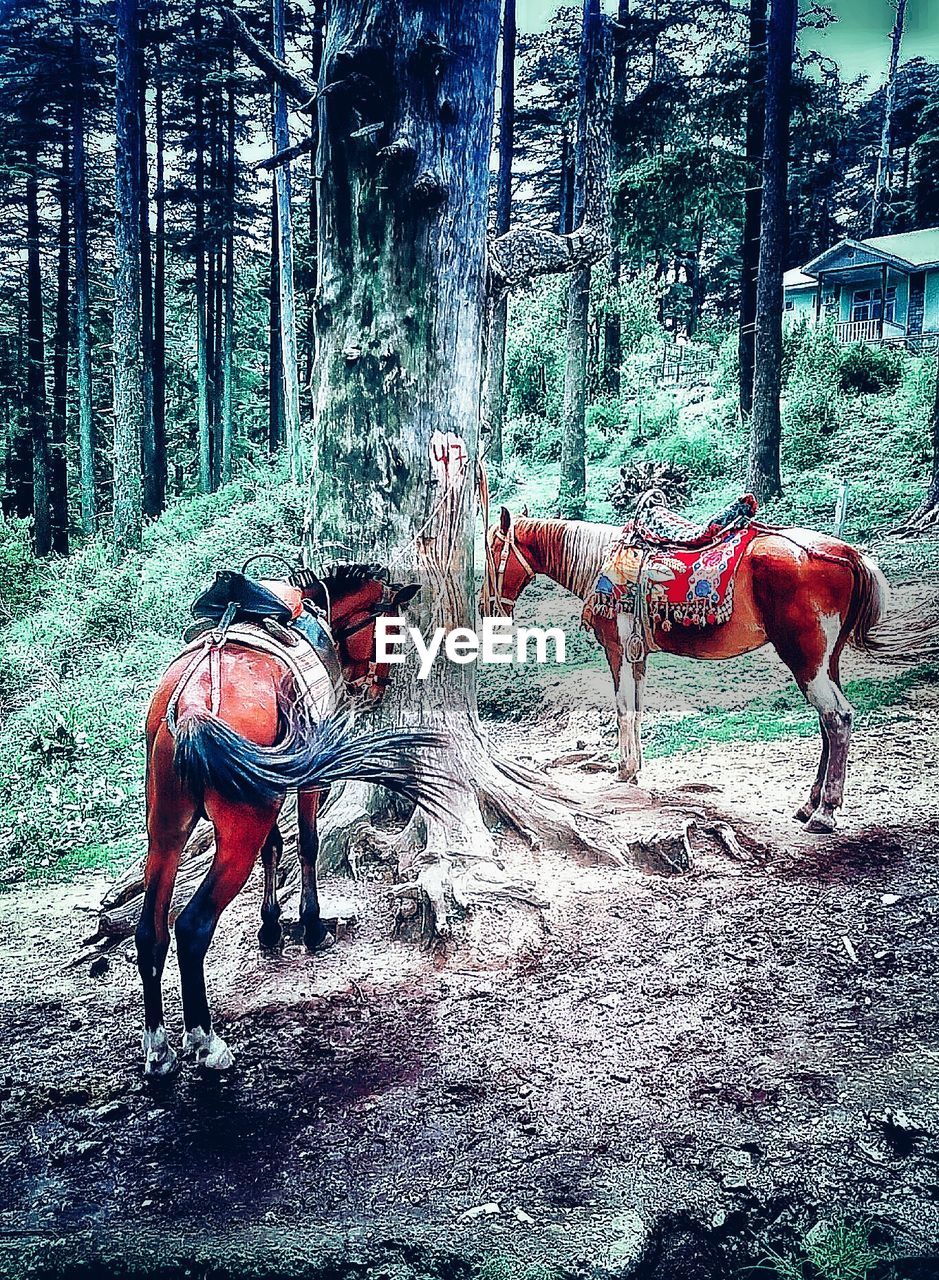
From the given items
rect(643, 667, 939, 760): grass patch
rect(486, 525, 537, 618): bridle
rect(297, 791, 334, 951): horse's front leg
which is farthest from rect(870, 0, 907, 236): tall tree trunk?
rect(297, 791, 334, 951): horse's front leg

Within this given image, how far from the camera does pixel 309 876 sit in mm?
2404

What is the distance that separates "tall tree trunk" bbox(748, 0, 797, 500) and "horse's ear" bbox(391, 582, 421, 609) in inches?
68.1

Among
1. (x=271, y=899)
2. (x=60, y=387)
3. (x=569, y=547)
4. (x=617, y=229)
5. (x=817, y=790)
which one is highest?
(x=617, y=229)

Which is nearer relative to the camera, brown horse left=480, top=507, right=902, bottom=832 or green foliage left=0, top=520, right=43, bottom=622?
brown horse left=480, top=507, right=902, bottom=832

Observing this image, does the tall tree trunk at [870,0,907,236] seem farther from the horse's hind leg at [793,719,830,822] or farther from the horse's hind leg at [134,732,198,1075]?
the horse's hind leg at [134,732,198,1075]

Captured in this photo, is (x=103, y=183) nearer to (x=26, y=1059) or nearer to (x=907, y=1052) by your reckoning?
(x=26, y=1059)

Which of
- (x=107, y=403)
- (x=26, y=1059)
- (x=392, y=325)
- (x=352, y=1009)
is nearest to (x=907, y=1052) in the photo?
(x=352, y=1009)

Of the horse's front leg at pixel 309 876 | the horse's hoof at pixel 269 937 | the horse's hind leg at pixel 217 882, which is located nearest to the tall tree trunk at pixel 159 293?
the horse's front leg at pixel 309 876

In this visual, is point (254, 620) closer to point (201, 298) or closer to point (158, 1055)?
point (158, 1055)

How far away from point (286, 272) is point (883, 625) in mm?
2907

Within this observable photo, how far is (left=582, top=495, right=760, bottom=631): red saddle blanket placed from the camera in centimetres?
300

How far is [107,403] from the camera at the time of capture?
378cm

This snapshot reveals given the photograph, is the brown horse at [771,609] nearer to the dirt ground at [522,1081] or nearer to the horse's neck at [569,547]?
the horse's neck at [569,547]

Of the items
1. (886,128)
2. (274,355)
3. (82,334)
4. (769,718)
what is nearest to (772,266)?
(886,128)
